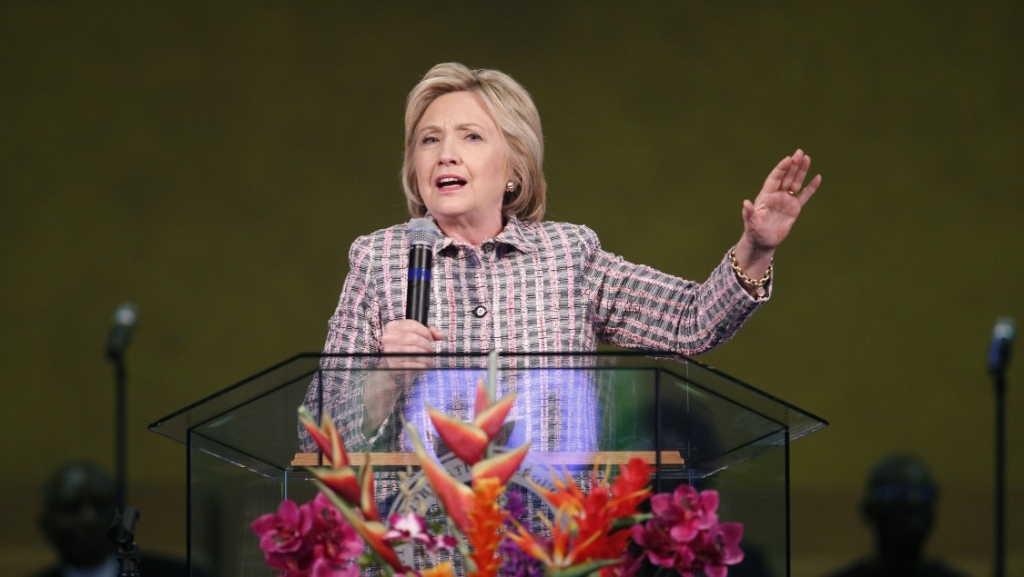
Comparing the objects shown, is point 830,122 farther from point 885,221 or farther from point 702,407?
point 702,407

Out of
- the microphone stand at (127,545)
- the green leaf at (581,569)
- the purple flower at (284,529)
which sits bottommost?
the microphone stand at (127,545)

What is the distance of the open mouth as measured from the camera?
1961 mm

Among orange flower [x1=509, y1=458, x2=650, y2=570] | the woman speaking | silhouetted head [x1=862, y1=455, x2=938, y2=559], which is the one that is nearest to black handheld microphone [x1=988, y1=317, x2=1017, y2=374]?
silhouetted head [x1=862, y1=455, x2=938, y2=559]

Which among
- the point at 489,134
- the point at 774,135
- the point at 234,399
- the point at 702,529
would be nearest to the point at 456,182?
the point at 489,134

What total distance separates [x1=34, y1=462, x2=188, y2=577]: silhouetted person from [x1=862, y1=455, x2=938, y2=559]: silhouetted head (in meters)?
1.87

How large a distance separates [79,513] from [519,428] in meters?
2.49

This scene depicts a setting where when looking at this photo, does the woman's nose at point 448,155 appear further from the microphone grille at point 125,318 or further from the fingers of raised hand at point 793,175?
the microphone grille at point 125,318

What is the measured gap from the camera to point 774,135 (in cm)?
441

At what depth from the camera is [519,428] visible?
1383mm

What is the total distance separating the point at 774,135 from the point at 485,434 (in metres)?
3.36

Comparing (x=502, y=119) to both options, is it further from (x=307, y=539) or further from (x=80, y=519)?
(x=80, y=519)

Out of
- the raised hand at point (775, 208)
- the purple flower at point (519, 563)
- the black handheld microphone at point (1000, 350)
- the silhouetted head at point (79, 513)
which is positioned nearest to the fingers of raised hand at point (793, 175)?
the raised hand at point (775, 208)

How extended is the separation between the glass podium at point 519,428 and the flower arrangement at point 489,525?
7 cm

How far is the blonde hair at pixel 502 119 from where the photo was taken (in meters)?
2.01
